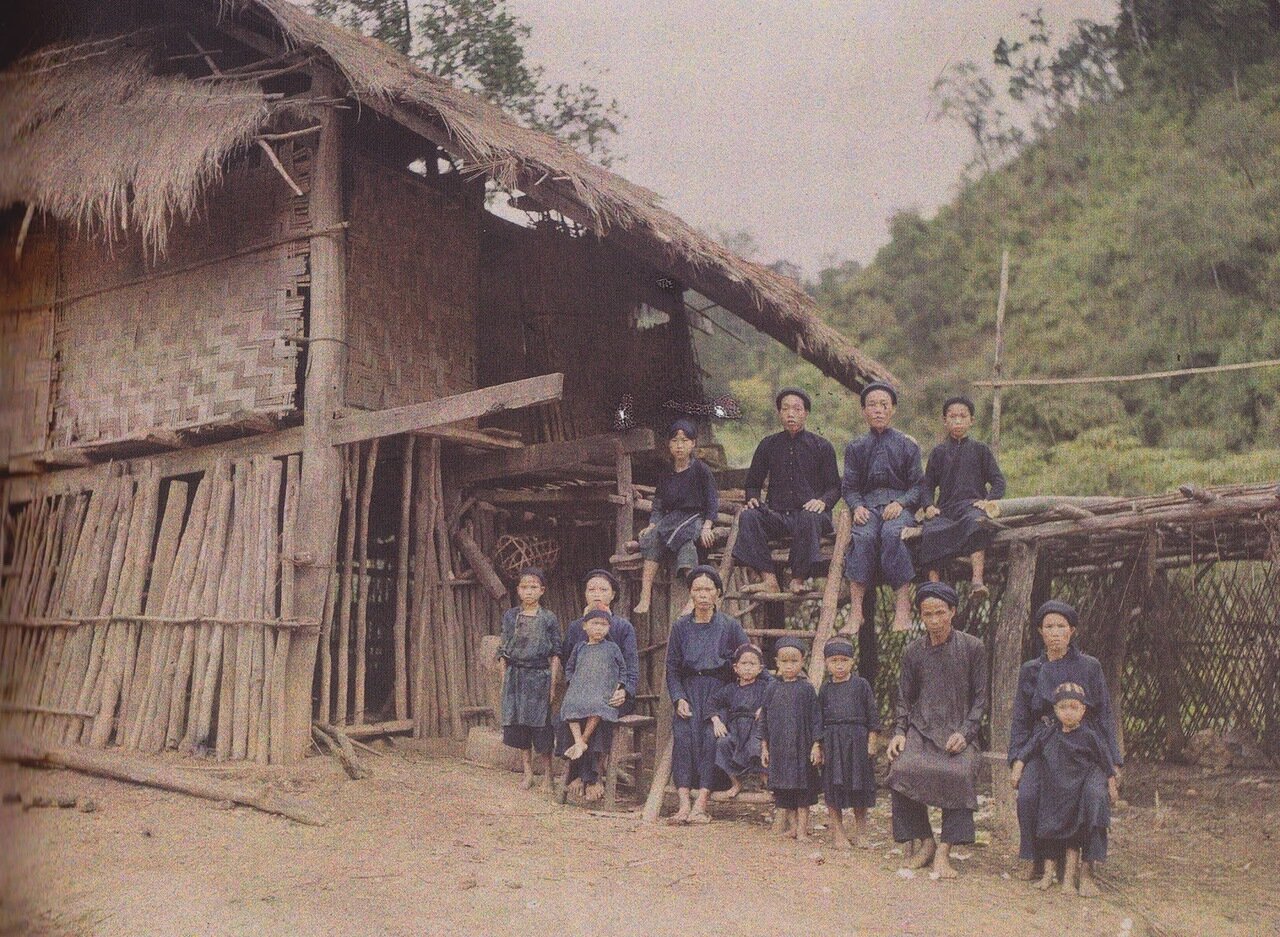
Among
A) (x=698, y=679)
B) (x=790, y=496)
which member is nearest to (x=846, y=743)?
Result: (x=698, y=679)

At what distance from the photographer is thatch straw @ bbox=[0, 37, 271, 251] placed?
738cm

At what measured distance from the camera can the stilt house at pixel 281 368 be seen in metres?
7.55

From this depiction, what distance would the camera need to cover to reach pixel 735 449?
26.2m

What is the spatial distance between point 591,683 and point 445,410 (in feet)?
6.41

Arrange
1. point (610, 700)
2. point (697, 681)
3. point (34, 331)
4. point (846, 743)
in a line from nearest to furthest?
point (846, 743) → point (697, 681) → point (610, 700) → point (34, 331)

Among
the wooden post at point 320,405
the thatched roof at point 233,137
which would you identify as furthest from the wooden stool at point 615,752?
the thatched roof at point 233,137

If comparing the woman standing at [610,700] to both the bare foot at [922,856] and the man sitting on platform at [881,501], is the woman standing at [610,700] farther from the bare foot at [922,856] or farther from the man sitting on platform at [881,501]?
the bare foot at [922,856]

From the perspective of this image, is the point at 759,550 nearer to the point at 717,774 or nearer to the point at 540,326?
the point at 717,774

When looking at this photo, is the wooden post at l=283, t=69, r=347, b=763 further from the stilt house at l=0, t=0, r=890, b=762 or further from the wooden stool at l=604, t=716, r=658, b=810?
the wooden stool at l=604, t=716, r=658, b=810

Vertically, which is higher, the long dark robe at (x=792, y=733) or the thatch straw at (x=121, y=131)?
the thatch straw at (x=121, y=131)

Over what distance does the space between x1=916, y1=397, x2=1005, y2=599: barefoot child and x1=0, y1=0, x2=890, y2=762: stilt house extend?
7.36ft

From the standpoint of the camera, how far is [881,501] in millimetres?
6934

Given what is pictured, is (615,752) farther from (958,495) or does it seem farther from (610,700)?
(958,495)

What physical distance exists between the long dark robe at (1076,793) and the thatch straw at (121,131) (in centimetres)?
595
